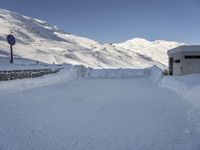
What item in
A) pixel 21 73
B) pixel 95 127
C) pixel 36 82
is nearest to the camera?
pixel 95 127

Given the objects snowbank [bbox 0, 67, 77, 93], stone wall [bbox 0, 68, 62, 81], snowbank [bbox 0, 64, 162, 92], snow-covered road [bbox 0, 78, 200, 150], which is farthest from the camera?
snowbank [bbox 0, 64, 162, 92]

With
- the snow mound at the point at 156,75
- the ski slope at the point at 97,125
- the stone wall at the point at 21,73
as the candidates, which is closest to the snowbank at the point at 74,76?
the snow mound at the point at 156,75

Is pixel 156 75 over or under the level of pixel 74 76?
over

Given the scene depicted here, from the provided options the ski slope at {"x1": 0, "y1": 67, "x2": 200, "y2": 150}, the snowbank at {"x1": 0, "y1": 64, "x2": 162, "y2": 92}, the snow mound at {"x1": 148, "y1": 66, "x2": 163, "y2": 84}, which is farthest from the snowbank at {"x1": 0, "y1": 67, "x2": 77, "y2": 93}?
the snow mound at {"x1": 148, "y1": 66, "x2": 163, "y2": 84}

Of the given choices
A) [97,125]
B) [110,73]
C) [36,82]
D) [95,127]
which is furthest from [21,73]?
[110,73]

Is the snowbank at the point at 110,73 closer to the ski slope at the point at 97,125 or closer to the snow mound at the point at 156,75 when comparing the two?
the snow mound at the point at 156,75

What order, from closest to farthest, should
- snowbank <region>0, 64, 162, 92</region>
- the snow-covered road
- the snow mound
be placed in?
the snow-covered road, snowbank <region>0, 64, 162, 92</region>, the snow mound

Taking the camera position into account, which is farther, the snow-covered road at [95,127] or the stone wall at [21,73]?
the stone wall at [21,73]

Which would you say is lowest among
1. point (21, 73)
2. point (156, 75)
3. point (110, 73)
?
point (156, 75)

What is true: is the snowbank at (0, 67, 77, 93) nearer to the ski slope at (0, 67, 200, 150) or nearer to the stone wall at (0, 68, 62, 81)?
the stone wall at (0, 68, 62, 81)

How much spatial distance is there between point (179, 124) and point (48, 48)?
332 ft

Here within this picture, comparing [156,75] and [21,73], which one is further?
[156,75]

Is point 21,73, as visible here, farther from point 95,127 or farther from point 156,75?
point 156,75

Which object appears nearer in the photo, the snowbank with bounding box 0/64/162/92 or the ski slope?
the ski slope
